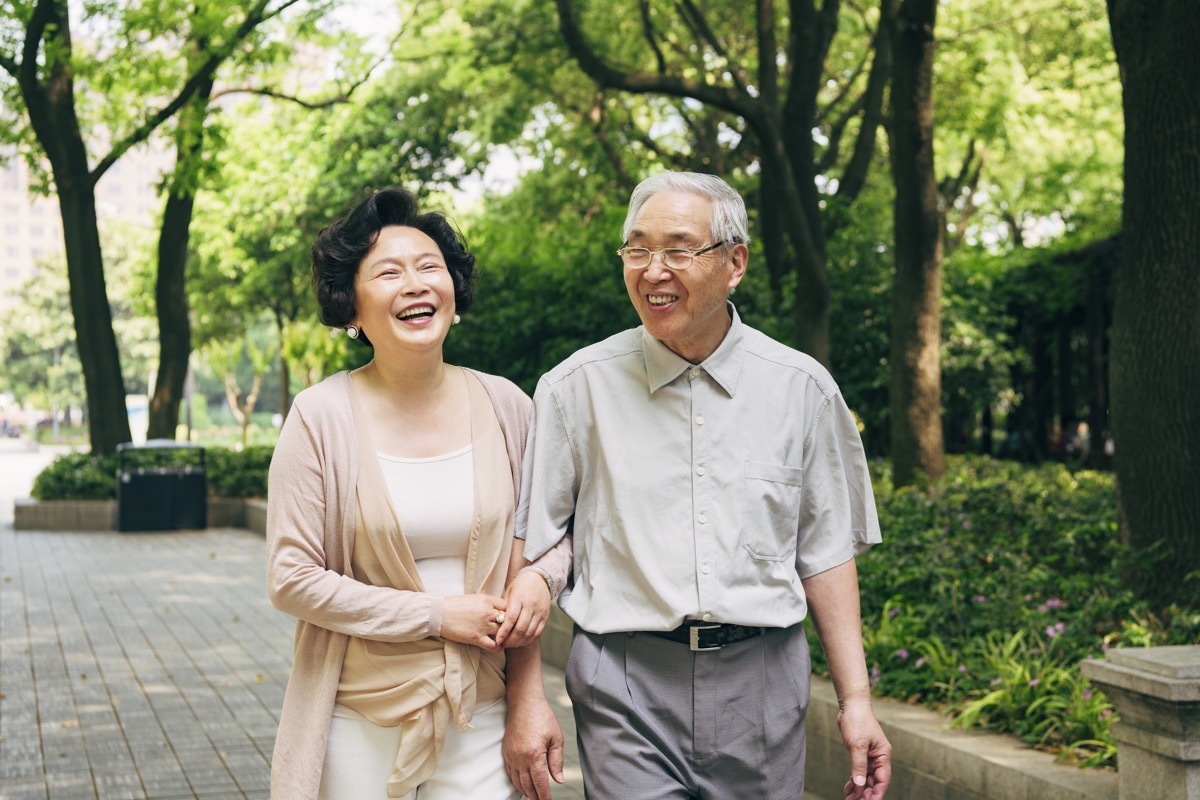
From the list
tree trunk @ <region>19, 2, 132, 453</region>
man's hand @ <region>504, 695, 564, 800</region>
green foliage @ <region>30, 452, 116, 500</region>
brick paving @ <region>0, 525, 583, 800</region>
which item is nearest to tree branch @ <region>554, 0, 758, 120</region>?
brick paving @ <region>0, 525, 583, 800</region>

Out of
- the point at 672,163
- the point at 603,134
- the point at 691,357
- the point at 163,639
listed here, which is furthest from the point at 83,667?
the point at 672,163

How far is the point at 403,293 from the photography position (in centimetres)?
296

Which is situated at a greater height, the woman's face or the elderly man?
the woman's face

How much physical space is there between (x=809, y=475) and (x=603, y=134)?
18.7 metres

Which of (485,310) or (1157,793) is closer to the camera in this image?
(1157,793)

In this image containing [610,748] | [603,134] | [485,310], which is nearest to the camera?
[610,748]

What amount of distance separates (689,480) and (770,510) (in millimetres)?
192

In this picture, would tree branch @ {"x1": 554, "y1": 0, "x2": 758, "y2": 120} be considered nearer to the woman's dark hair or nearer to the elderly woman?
the woman's dark hair

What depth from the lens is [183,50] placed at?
1934cm

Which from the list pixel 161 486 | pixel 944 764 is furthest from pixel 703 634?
pixel 161 486

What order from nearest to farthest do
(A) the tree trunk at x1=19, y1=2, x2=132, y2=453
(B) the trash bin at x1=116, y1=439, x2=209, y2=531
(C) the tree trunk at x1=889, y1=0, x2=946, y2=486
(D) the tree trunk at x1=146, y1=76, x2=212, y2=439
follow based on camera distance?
(C) the tree trunk at x1=889, y1=0, x2=946, y2=486 → (B) the trash bin at x1=116, y1=439, x2=209, y2=531 → (A) the tree trunk at x1=19, y1=2, x2=132, y2=453 → (D) the tree trunk at x1=146, y1=76, x2=212, y2=439

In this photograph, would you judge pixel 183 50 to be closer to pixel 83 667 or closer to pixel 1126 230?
pixel 83 667

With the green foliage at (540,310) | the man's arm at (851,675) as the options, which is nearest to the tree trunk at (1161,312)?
the man's arm at (851,675)

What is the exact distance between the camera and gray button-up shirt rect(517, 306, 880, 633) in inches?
115
